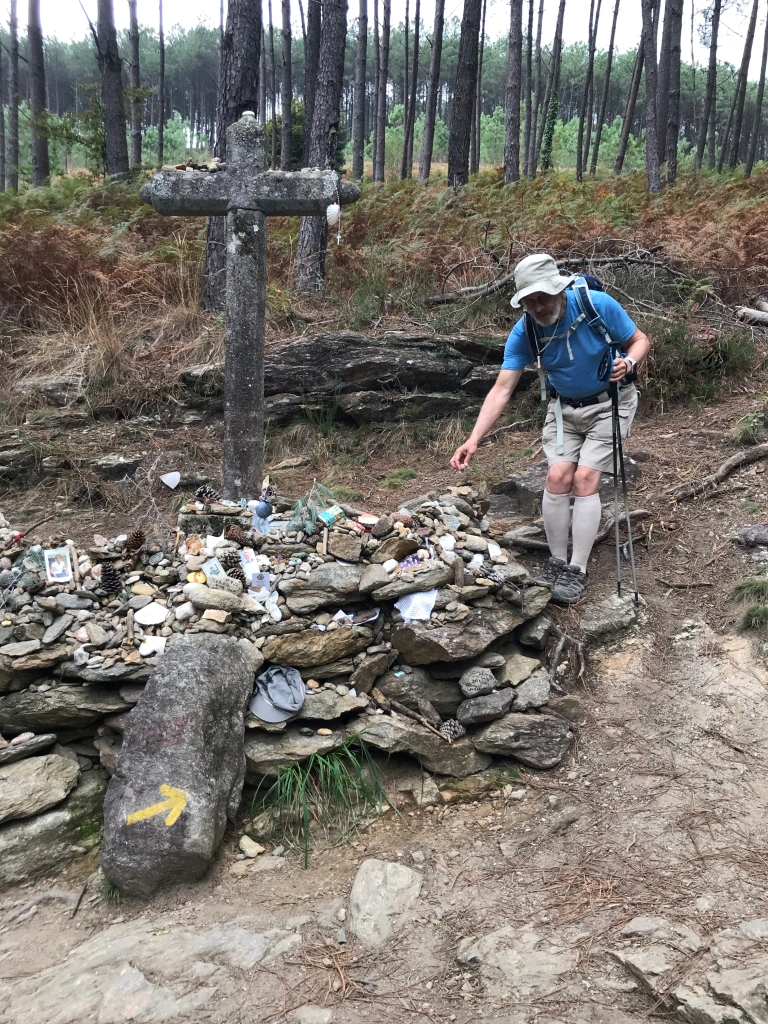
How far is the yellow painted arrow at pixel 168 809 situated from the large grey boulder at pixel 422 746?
92 centimetres

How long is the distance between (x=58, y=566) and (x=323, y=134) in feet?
24.8

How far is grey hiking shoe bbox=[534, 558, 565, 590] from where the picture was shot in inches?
183

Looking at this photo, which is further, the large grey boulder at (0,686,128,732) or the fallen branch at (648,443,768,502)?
the fallen branch at (648,443,768,502)

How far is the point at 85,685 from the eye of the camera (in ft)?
12.6

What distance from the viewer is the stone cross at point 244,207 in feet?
15.1

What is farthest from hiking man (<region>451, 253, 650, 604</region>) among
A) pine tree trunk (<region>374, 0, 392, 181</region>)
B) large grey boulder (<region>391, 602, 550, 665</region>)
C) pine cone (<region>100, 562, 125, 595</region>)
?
pine tree trunk (<region>374, 0, 392, 181</region>)

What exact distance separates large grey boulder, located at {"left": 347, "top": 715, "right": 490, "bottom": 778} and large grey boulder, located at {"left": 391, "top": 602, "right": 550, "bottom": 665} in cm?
41

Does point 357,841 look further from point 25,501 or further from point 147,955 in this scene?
point 25,501

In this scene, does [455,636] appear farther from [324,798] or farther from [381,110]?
[381,110]

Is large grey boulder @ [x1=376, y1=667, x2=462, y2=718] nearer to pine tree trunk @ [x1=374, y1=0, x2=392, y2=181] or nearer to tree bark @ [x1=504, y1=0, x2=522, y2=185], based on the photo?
tree bark @ [x1=504, y1=0, x2=522, y2=185]

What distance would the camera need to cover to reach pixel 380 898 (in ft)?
9.77

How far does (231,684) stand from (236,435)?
6.03 feet

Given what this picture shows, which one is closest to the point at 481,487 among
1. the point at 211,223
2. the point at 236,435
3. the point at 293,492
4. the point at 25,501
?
the point at 293,492

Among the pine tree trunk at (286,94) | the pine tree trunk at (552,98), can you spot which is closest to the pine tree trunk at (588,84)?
the pine tree trunk at (552,98)
